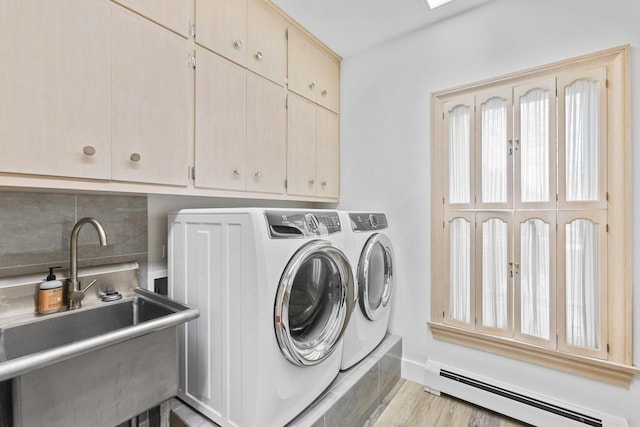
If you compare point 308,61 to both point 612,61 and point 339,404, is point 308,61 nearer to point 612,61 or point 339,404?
point 612,61

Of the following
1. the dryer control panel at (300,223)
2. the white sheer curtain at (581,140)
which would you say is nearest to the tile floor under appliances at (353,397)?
the dryer control panel at (300,223)


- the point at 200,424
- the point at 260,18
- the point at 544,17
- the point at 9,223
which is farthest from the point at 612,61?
the point at 9,223

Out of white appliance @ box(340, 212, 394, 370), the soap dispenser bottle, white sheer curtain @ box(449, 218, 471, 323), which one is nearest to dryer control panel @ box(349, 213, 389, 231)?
white appliance @ box(340, 212, 394, 370)

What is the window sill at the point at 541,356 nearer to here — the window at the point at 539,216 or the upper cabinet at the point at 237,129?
the window at the point at 539,216

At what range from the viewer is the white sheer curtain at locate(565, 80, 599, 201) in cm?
A: 161

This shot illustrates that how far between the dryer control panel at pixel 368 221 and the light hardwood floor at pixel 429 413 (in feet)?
3.94

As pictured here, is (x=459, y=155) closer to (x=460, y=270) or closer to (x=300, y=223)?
(x=460, y=270)

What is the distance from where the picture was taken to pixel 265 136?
1891mm

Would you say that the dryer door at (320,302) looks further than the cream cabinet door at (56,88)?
Yes

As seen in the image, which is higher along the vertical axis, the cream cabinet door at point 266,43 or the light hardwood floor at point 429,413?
the cream cabinet door at point 266,43

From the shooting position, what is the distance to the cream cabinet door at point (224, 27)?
59.1 inches

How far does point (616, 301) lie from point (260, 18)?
2.61 meters

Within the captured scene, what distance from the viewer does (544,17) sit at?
1731mm

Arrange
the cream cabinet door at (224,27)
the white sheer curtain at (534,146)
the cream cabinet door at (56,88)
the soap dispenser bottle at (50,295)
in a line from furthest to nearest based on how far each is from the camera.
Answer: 1. the white sheer curtain at (534,146)
2. the cream cabinet door at (224,27)
3. the soap dispenser bottle at (50,295)
4. the cream cabinet door at (56,88)
